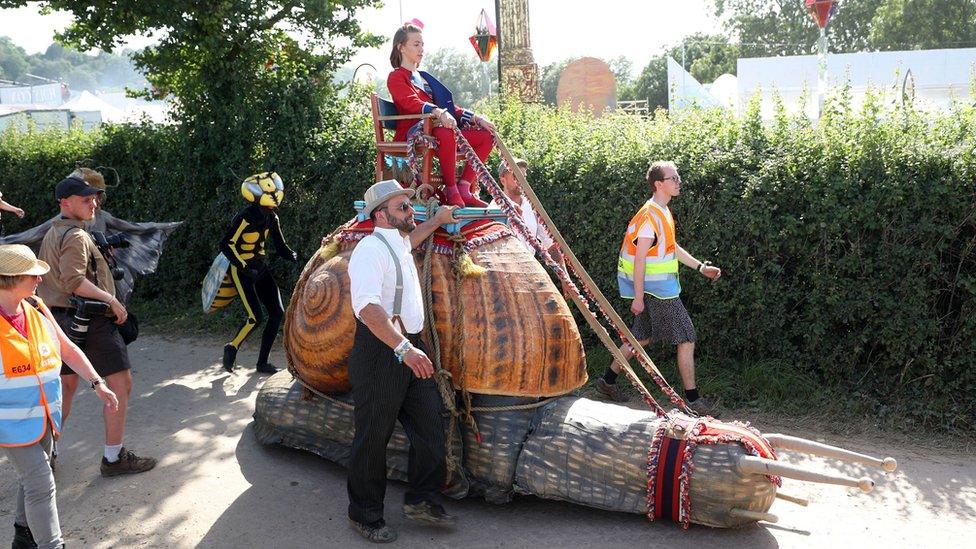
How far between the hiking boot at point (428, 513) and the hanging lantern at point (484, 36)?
13252 mm

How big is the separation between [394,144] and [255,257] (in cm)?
251

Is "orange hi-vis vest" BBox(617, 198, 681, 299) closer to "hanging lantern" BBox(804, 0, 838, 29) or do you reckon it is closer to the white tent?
"hanging lantern" BBox(804, 0, 838, 29)

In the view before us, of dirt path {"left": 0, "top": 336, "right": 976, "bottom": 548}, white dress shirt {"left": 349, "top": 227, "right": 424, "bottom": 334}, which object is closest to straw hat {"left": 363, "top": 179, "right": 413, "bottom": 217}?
white dress shirt {"left": 349, "top": 227, "right": 424, "bottom": 334}

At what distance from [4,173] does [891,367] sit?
36.2 feet

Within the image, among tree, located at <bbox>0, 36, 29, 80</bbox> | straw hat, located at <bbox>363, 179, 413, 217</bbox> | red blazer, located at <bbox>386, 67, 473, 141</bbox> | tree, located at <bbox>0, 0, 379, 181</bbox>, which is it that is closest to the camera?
straw hat, located at <bbox>363, 179, 413, 217</bbox>

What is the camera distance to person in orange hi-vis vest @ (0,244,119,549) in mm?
3512

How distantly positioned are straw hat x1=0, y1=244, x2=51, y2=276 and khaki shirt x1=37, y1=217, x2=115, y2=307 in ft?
3.08

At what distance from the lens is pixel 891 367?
232 inches

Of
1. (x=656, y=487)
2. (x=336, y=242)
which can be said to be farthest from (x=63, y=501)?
(x=656, y=487)

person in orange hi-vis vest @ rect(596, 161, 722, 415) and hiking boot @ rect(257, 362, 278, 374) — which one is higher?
person in orange hi-vis vest @ rect(596, 161, 722, 415)

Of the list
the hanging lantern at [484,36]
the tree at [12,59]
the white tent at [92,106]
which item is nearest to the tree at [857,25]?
the hanging lantern at [484,36]

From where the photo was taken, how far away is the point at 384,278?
157 inches

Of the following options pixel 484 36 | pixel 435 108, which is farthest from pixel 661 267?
pixel 484 36

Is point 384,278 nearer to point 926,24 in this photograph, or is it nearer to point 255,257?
point 255,257
